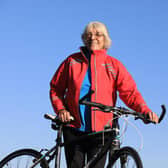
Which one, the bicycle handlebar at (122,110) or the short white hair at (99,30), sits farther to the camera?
the short white hair at (99,30)

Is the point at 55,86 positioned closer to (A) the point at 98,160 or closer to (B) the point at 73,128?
(B) the point at 73,128

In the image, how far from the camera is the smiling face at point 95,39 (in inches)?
239

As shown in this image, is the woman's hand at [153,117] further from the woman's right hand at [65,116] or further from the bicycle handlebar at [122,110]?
the woman's right hand at [65,116]

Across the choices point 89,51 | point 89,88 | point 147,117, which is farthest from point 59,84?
point 147,117

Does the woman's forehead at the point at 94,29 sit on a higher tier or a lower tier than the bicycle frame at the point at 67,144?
higher

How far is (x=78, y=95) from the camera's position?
5871 mm

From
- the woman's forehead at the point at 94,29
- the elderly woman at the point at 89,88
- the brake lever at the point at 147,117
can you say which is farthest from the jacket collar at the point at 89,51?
the brake lever at the point at 147,117

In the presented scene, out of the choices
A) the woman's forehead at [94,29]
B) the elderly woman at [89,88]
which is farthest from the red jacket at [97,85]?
the woman's forehead at [94,29]

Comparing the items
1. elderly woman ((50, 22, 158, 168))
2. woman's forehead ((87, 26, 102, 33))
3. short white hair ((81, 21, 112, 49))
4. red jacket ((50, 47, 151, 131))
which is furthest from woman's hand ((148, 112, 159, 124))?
woman's forehead ((87, 26, 102, 33))

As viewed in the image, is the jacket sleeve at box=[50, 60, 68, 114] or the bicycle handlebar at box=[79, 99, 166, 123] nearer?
the bicycle handlebar at box=[79, 99, 166, 123]

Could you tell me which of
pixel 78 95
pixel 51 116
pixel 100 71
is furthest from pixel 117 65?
pixel 51 116

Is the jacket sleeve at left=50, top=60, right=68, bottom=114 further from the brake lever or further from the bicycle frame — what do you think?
the brake lever

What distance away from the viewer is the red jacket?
19.2 feet

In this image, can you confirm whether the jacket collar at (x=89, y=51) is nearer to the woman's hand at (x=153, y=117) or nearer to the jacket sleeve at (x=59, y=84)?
the jacket sleeve at (x=59, y=84)
